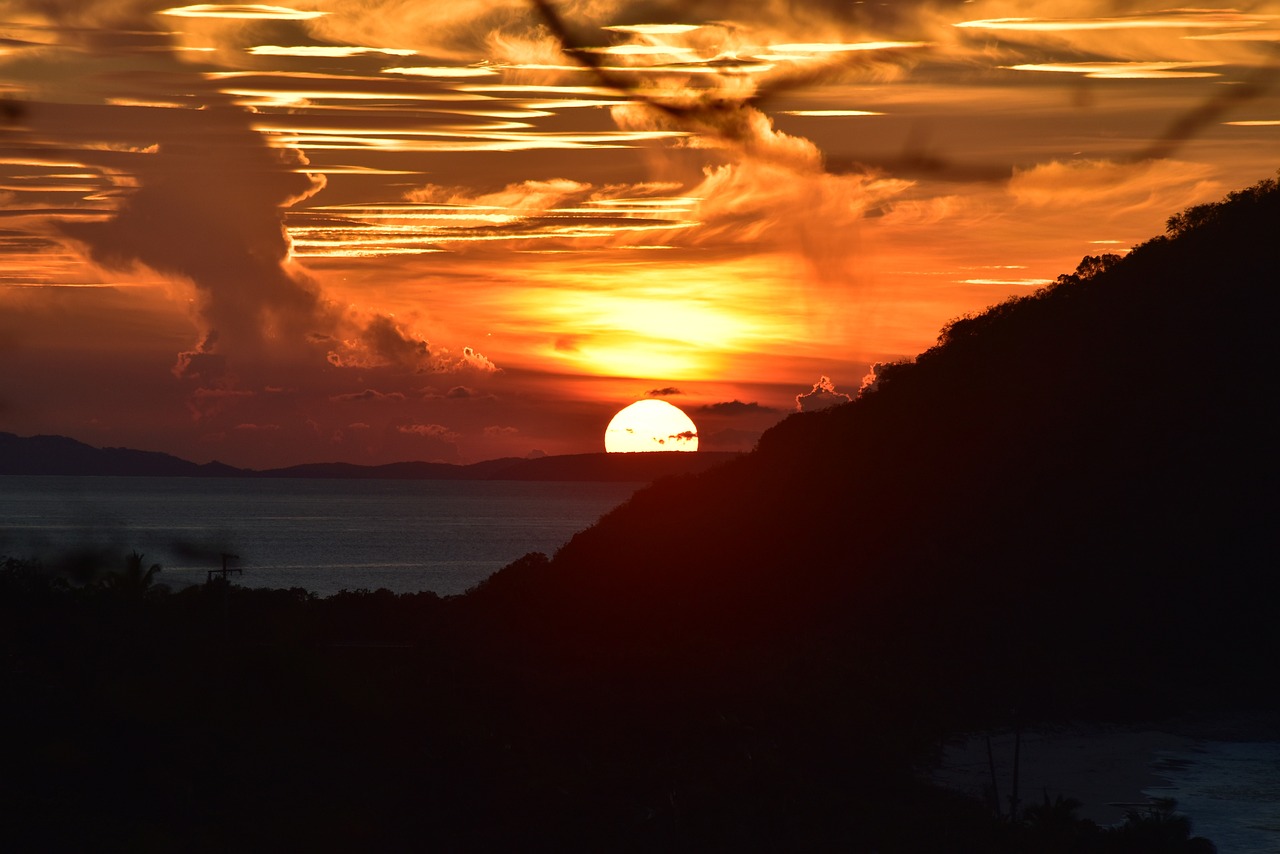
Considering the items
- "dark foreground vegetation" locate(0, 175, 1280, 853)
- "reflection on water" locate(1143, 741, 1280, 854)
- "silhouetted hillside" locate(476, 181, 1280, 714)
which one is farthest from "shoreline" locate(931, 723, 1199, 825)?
"silhouetted hillside" locate(476, 181, 1280, 714)

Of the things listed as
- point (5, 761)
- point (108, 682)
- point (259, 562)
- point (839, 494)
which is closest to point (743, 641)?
point (839, 494)

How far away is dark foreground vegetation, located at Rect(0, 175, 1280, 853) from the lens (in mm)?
22938

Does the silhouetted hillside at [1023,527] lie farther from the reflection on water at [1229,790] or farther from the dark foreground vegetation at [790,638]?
the reflection on water at [1229,790]

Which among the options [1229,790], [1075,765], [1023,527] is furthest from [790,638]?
[1229,790]

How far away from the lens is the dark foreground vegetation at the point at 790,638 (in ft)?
75.3

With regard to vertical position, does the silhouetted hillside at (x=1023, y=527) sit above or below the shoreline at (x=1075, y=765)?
above

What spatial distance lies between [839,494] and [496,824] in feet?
112

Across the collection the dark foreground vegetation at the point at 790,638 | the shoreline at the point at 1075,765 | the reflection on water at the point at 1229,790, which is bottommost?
the shoreline at the point at 1075,765

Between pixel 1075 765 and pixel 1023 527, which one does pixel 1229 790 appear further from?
pixel 1023 527

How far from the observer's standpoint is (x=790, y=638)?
1825 inches

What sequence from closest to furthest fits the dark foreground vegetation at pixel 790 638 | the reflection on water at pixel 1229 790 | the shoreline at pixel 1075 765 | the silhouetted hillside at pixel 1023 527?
1. the dark foreground vegetation at pixel 790 638
2. the reflection on water at pixel 1229 790
3. the shoreline at pixel 1075 765
4. the silhouetted hillside at pixel 1023 527

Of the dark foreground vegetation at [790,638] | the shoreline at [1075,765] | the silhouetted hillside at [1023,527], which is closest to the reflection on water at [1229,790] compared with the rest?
the shoreline at [1075,765]

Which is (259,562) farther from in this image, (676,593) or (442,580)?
(676,593)

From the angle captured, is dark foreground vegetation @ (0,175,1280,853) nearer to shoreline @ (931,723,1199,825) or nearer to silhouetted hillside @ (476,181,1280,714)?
silhouetted hillside @ (476,181,1280,714)
